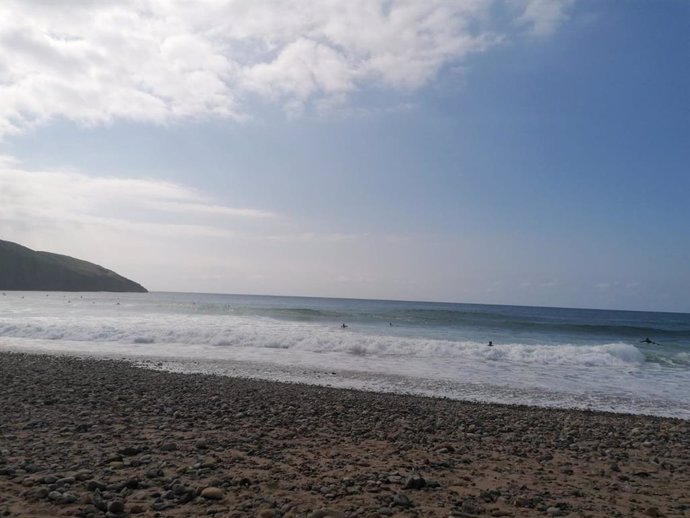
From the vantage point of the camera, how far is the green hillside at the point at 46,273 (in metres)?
118

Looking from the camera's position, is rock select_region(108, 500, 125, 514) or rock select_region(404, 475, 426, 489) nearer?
rock select_region(108, 500, 125, 514)

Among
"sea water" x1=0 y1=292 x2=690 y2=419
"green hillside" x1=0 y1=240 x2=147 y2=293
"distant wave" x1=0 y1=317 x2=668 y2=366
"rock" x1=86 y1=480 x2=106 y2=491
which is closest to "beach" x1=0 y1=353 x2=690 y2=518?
"rock" x1=86 y1=480 x2=106 y2=491

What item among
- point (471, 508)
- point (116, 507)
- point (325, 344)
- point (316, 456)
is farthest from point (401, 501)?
point (325, 344)

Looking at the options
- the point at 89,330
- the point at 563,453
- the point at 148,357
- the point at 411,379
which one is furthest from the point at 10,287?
the point at 563,453

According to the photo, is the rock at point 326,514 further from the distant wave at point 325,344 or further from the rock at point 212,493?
the distant wave at point 325,344

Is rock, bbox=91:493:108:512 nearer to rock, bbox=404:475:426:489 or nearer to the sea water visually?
rock, bbox=404:475:426:489

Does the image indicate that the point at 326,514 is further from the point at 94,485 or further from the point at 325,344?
the point at 325,344

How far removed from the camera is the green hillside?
117562 millimetres

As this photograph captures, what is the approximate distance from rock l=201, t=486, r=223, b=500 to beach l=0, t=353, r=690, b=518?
0.04 ft

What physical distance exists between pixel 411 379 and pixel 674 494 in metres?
9.78

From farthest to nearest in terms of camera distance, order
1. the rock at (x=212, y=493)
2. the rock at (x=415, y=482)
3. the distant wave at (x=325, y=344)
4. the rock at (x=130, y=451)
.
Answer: the distant wave at (x=325, y=344), the rock at (x=130, y=451), the rock at (x=415, y=482), the rock at (x=212, y=493)

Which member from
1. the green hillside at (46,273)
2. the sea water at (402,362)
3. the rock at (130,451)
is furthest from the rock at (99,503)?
the green hillside at (46,273)

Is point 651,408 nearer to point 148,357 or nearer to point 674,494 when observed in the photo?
point 674,494

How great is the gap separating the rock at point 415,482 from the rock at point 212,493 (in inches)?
76.4
